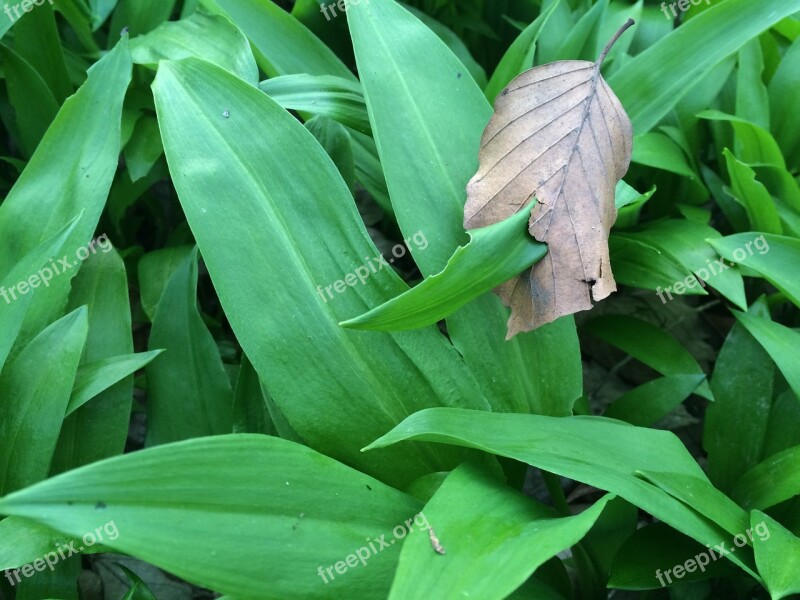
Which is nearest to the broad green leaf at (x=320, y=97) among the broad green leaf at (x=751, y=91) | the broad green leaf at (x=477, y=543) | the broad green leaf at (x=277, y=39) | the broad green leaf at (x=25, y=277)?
the broad green leaf at (x=277, y=39)

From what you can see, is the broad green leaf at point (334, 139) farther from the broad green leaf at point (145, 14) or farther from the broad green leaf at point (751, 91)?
the broad green leaf at point (751, 91)

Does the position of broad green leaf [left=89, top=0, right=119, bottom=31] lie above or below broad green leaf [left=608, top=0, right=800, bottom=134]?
above

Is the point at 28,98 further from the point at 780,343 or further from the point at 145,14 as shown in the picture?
the point at 780,343

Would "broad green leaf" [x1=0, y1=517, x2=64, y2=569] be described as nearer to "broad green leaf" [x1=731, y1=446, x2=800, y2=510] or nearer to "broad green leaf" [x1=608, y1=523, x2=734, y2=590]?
"broad green leaf" [x1=608, y1=523, x2=734, y2=590]

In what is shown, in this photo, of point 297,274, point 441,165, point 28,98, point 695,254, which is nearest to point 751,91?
point 695,254

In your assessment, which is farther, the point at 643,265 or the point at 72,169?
the point at 643,265

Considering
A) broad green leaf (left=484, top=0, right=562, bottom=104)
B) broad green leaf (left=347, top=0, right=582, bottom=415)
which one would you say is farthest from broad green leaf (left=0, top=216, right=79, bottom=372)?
broad green leaf (left=484, top=0, right=562, bottom=104)
